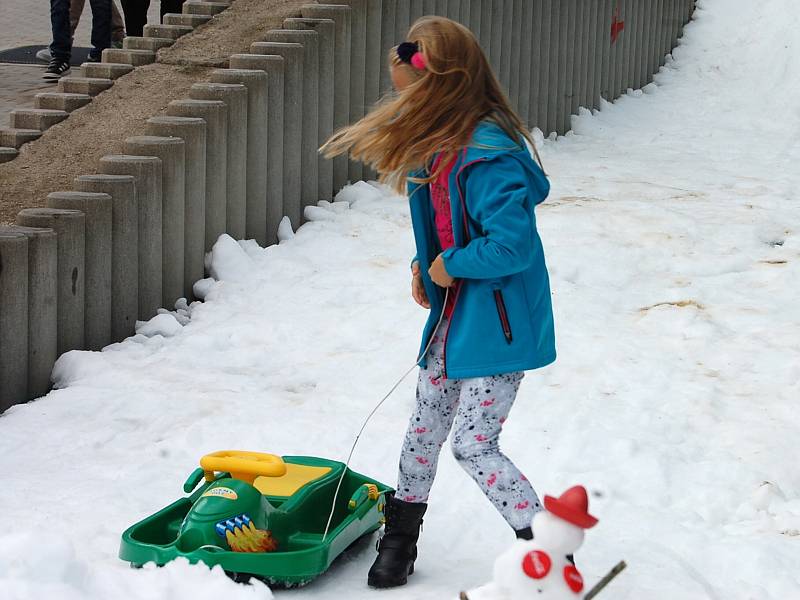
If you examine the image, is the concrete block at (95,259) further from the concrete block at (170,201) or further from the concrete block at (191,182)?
the concrete block at (191,182)

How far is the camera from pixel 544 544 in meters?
2.23

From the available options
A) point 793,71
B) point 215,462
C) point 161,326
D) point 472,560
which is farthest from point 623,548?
point 793,71

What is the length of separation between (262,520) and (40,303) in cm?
219

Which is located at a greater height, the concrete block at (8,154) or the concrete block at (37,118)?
the concrete block at (37,118)

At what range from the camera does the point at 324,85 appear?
6.77 metres

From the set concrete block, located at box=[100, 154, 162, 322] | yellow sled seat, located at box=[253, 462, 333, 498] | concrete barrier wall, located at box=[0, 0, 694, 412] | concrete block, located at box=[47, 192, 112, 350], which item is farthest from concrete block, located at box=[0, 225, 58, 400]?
yellow sled seat, located at box=[253, 462, 333, 498]

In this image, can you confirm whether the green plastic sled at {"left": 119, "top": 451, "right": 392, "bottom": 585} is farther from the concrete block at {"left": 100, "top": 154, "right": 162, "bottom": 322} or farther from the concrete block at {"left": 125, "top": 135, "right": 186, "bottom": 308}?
the concrete block at {"left": 125, "top": 135, "right": 186, "bottom": 308}

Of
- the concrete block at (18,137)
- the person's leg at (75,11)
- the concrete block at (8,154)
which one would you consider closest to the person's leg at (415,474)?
the concrete block at (8,154)

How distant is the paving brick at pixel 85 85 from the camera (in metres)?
7.13

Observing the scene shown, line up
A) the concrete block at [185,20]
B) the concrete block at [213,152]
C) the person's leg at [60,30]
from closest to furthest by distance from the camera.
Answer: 1. the concrete block at [213,152]
2. the concrete block at [185,20]
3. the person's leg at [60,30]

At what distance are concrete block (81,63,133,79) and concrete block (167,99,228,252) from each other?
1489mm

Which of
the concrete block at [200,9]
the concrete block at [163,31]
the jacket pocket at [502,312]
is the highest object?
the concrete block at [200,9]

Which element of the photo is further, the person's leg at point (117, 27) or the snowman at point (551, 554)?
the person's leg at point (117, 27)

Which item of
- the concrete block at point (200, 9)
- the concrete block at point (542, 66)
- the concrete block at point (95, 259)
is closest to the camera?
the concrete block at point (95, 259)
